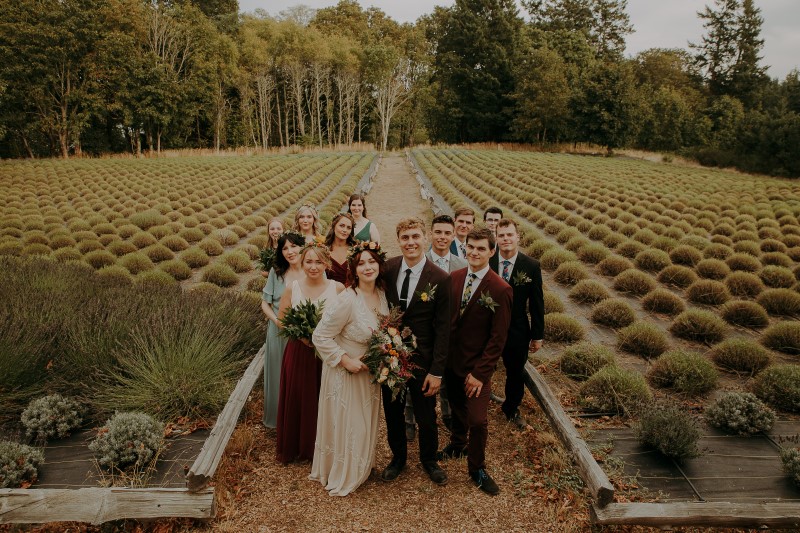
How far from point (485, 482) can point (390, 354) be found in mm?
1515

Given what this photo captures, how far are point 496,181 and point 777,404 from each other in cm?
1681

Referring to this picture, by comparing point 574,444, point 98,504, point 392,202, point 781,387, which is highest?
point 392,202

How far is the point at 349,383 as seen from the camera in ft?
11.5

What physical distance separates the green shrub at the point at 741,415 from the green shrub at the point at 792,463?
1.95 feet

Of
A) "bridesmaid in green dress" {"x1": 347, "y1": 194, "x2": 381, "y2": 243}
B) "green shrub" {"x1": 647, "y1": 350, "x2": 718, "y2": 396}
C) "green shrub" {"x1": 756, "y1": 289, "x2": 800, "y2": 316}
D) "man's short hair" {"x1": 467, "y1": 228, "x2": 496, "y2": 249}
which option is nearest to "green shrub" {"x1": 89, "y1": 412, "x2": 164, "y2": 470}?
"bridesmaid in green dress" {"x1": 347, "y1": 194, "x2": 381, "y2": 243}

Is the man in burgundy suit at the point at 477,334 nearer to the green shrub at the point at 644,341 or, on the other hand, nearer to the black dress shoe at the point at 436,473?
the black dress shoe at the point at 436,473

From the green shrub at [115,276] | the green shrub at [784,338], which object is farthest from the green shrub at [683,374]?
the green shrub at [115,276]

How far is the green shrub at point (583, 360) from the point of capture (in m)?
5.75

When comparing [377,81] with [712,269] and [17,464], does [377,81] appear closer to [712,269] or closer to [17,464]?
[712,269]

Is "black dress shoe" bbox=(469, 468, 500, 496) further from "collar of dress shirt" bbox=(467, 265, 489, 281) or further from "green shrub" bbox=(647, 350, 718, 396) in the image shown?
"green shrub" bbox=(647, 350, 718, 396)

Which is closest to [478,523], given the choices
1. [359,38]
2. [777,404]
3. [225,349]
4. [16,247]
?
[225,349]

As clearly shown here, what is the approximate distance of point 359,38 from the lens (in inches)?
2249

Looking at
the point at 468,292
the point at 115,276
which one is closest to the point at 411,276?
the point at 468,292

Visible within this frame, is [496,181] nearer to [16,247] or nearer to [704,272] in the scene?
[704,272]
